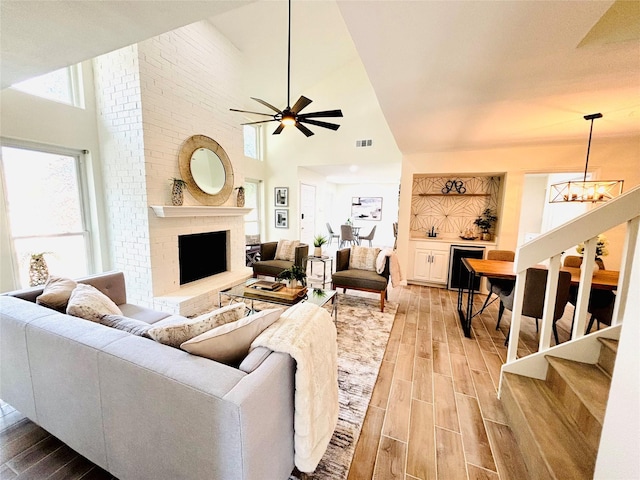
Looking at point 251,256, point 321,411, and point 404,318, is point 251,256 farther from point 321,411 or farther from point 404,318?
point 321,411

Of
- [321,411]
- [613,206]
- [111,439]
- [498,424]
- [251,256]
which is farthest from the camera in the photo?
[251,256]

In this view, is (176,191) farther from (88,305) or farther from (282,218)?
(282,218)

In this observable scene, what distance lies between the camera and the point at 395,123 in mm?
3041

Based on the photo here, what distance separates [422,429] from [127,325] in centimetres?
189

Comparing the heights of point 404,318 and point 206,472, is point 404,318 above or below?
below

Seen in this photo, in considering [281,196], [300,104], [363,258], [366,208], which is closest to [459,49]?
[300,104]

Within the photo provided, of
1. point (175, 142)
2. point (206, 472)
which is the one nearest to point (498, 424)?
point (206, 472)

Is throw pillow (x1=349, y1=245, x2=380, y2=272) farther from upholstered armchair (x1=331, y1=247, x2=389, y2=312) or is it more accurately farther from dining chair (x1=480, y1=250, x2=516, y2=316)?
dining chair (x1=480, y1=250, x2=516, y2=316)

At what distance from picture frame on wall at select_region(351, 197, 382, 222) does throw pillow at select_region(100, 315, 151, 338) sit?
8.99 metres

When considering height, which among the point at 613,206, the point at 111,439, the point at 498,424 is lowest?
the point at 498,424

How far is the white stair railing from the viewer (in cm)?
155

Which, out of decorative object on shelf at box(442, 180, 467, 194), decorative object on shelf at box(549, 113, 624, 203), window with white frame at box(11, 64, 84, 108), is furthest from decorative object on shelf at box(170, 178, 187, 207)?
decorative object on shelf at box(549, 113, 624, 203)

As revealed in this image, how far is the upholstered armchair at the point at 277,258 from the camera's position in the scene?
4.26 m

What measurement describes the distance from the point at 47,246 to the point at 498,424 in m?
4.60
